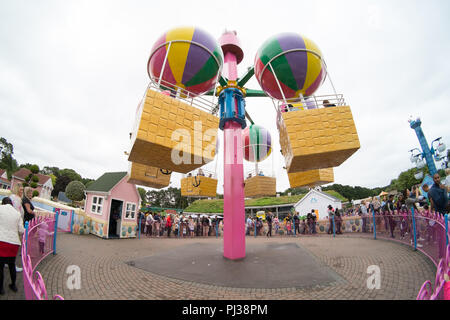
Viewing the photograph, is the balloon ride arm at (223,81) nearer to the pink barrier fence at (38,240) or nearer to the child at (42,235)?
the pink barrier fence at (38,240)

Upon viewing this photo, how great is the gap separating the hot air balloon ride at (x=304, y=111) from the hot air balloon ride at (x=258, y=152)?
388 cm

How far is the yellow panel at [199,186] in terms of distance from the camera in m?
11.0

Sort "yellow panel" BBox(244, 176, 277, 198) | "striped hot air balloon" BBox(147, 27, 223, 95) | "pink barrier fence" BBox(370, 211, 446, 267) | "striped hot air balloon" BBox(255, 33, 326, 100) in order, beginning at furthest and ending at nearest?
"yellow panel" BBox(244, 176, 277, 198) → "striped hot air balloon" BBox(255, 33, 326, 100) → "striped hot air balloon" BBox(147, 27, 223, 95) → "pink barrier fence" BBox(370, 211, 446, 267)

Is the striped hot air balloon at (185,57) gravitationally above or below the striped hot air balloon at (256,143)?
above

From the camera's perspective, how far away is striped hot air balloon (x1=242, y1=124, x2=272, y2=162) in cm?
1091

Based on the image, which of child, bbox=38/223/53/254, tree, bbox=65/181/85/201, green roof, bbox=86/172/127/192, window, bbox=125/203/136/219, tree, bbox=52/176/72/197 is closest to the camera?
child, bbox=38/223/53/254

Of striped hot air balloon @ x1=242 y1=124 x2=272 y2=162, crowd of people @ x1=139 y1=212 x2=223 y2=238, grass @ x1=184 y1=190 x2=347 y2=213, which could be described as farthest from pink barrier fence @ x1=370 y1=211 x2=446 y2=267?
grass @ x1=184 y1=190 x2=347 y2=213

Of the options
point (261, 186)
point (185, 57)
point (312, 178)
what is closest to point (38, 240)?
point (185, 57)

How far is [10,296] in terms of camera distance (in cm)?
349

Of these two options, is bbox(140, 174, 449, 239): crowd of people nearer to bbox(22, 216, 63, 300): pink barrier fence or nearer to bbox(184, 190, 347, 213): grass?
bbox(22, 216, 63, 300): pink barrier fence

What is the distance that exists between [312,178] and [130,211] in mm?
11610

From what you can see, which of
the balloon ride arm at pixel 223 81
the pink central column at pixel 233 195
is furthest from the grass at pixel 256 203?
the pink central column at pixel 233 195
